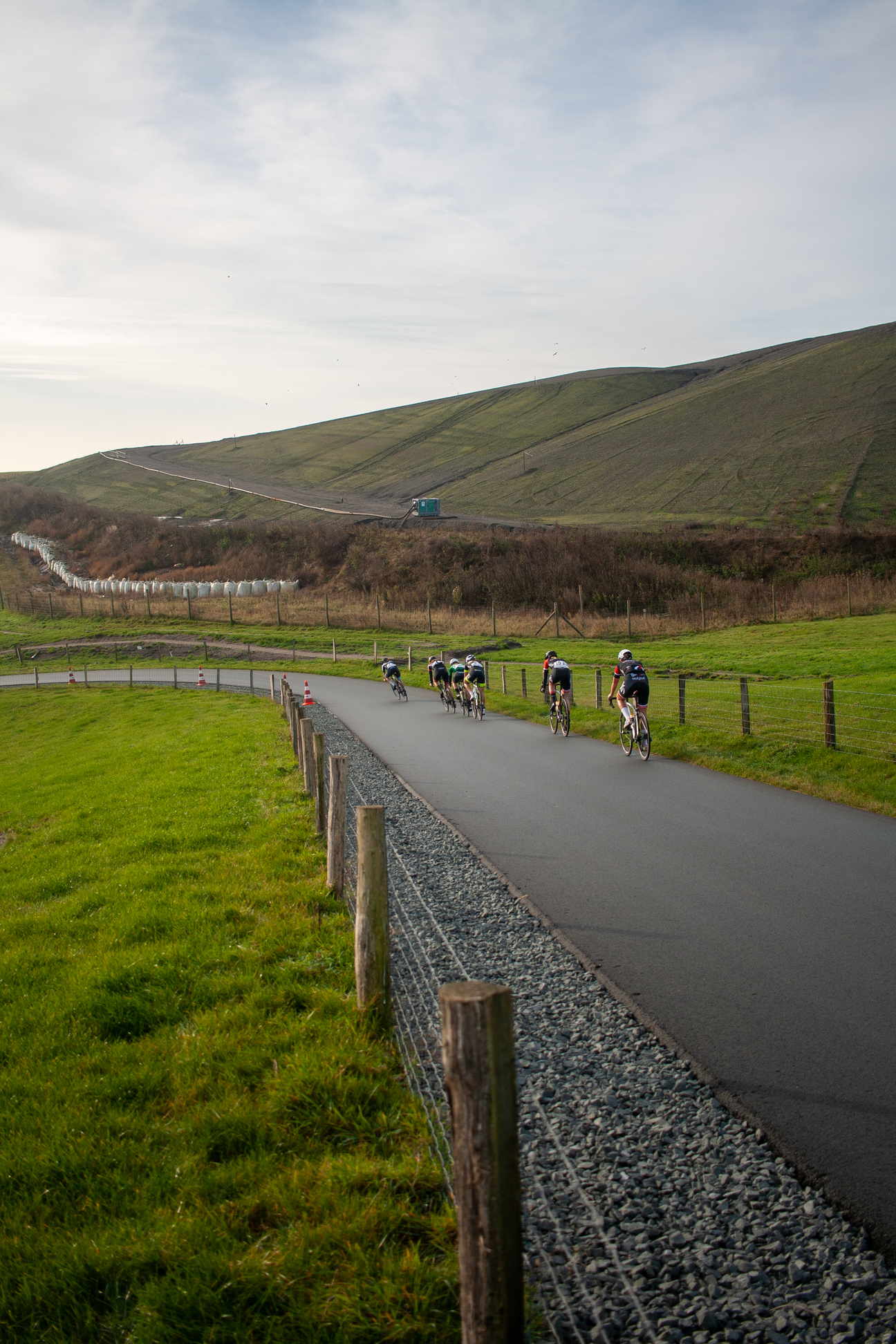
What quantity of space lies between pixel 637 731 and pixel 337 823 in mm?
9717

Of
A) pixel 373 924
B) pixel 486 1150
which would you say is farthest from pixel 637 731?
pixel 486 1150

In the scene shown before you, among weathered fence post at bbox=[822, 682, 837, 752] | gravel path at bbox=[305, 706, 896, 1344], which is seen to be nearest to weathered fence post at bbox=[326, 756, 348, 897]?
gravel path at bbox=[305, 706, 896, 1344]

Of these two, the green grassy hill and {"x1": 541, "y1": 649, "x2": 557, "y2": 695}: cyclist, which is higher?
the green grassy hill

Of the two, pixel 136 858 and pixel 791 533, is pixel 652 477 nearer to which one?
pixel 791 533

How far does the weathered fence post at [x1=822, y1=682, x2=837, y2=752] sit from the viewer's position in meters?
13.8

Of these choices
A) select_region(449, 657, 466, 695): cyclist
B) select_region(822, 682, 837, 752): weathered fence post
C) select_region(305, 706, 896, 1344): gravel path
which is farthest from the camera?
select_region(449, 657, 466, 695): cyclist

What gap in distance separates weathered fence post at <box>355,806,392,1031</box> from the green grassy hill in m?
64.4

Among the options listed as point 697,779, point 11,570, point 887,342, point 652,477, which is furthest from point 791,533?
point 11,570

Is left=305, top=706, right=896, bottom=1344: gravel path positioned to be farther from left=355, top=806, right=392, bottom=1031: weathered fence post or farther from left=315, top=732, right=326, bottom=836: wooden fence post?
left=315, top=732, right=326, bottom=836: wooden fence post

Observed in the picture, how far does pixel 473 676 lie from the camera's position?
22.3 meters

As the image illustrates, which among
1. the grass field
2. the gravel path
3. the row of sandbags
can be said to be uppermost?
the row of sandbags

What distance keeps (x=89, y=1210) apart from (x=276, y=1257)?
898mm

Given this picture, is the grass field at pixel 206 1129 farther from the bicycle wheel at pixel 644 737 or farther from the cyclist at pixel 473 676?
the cyclist at pixel 473 676

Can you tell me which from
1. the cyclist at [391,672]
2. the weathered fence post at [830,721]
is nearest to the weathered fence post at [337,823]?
the weathered fence post at [830,721]
